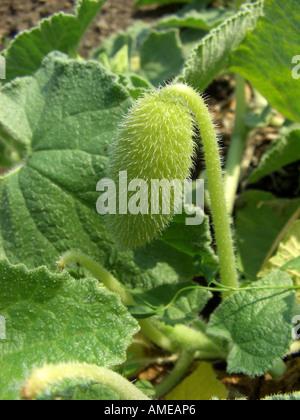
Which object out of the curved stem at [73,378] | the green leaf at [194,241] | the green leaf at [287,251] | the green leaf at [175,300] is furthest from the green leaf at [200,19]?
the curved stem at [73,378]

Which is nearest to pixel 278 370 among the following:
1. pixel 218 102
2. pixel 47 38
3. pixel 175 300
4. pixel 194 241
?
pixel 175 300

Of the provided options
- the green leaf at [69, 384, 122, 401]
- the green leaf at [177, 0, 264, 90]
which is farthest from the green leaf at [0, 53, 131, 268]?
the green leaf at [69, 384, 122, 401]

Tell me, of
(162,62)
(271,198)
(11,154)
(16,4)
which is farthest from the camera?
(16,4)

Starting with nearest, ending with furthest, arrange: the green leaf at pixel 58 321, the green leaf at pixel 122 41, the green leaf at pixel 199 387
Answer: the green leaf at pixel 58 321 → the green leaf at pixel 199 387 → the green leaf at pixel 122 41

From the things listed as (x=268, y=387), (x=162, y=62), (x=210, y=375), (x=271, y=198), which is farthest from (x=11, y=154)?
(x=268, y=387)

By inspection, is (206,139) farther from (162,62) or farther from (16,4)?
(16,4)

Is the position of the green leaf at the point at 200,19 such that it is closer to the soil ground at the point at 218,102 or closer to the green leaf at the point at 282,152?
the soil ground at the point at 218,102
